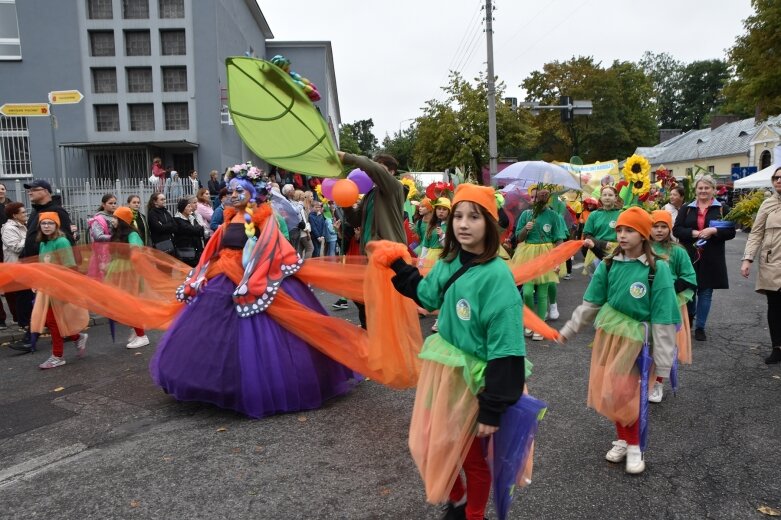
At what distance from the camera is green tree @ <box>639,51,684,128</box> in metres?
85.6

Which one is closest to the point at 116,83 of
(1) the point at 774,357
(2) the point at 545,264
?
(2) the point at 545,264

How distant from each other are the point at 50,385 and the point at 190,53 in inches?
795

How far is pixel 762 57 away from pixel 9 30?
2885 cm

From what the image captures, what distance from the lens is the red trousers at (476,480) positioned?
2.55m

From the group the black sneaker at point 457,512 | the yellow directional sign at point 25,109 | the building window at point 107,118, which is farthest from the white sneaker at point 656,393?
the building window at point 107,118

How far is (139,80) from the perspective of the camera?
23.2 m

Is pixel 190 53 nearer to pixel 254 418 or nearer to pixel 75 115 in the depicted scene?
pixel 75 115

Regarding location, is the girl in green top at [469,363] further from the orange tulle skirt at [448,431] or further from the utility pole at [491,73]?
the utility pole at [491,73]

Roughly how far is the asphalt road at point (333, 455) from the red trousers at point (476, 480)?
0.49 metres

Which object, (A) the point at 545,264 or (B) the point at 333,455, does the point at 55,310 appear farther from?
(A) the point at 545,264

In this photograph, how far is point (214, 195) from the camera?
14672 mm

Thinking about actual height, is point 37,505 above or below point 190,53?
below

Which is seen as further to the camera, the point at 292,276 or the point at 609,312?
the point at 292,276

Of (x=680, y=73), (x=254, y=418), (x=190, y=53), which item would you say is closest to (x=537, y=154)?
(x=190, y=53)
